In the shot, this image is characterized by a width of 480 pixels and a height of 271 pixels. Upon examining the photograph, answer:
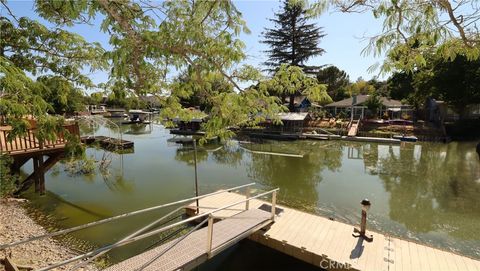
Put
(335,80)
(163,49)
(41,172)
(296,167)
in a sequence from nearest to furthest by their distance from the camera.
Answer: (163,49) → (41,172) → (296,167) → (335,80)

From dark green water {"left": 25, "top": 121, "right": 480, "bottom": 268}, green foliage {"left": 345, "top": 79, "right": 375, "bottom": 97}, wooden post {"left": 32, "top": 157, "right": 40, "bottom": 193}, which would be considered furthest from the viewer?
green foliage {"left": 345, "top": 79, "right": 375, "bottom": 97}

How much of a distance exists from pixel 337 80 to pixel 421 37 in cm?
6144

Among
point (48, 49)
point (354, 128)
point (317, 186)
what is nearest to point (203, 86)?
point (48, 49)

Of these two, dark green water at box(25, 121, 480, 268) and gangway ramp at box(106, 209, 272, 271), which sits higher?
gangway ramp at box(106, 209, 272, 271)

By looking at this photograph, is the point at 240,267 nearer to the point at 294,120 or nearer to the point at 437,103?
the point at 294,120

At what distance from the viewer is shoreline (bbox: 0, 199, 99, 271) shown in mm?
6684

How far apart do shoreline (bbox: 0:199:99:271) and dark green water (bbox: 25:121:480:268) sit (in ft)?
2.68

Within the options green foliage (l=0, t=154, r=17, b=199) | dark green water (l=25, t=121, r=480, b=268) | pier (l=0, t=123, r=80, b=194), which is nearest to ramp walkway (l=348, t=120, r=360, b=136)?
dark green water (l=25, t=121, r=480, b=268)

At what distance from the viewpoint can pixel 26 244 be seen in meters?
7.71

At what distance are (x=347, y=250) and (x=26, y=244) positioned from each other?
8084 mm

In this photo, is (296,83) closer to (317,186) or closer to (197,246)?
(197,246)

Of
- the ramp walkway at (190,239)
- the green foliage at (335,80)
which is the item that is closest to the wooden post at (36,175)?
the ramp walkway at (190,239)

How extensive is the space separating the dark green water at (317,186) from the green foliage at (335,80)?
99.9 ft

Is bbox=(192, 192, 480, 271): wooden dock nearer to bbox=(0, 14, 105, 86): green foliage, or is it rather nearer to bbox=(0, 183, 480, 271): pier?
bbox=(0, 183, 480, 271): pier
